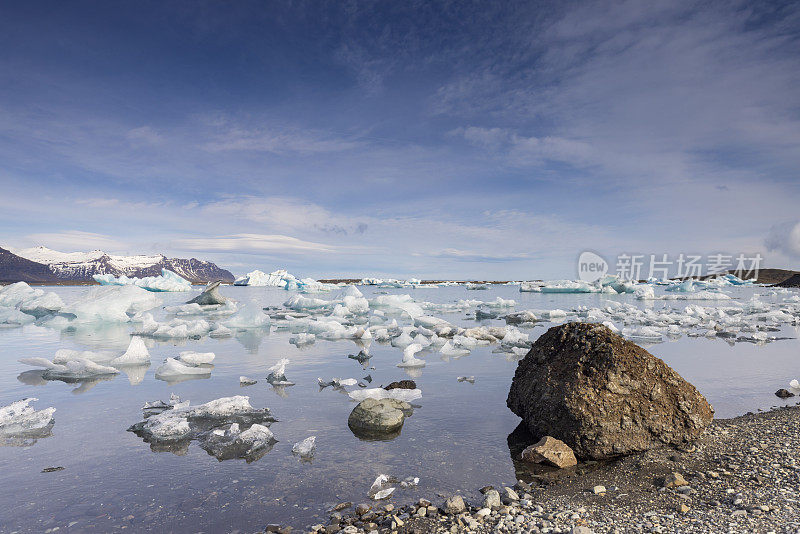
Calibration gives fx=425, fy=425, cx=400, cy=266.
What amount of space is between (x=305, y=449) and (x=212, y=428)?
1.49m

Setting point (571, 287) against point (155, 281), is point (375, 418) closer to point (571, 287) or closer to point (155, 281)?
point (571, 287)

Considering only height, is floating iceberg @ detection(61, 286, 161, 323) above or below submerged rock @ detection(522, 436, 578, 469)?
below

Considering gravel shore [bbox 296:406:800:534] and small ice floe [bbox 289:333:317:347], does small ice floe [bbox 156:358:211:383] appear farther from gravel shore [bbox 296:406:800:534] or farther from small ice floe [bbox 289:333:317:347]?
gravel shore [bbox 296:406:800:534]

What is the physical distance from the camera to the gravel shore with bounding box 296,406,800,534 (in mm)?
2961

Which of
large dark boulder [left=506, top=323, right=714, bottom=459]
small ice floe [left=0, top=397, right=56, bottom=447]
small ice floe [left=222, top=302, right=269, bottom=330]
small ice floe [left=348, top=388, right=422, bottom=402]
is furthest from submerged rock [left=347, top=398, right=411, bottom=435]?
small ice floe [left=222, top=302, right=269, bottom=330]

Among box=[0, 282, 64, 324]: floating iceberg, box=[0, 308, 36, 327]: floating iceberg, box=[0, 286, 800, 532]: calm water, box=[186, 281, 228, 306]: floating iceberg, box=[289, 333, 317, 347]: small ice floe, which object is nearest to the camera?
box=[0, 286, 800, 532]: calm water

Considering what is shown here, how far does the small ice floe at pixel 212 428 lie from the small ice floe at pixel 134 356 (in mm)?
3569

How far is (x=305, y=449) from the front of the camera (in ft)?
14.1

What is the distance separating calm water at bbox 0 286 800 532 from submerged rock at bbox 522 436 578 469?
0.24m

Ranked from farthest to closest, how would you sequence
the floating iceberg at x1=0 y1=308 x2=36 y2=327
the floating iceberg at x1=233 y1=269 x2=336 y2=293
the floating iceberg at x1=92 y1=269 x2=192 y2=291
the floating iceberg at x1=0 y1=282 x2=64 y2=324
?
the floating iceberg at x1=233 y1=269 x2=336 y2=293, the floating iceberg at x1=92 y1=269 x2=192 y2=291, the floating iceberg at x1=0 y1=282 x2=64 y2=324, the floating iceberg at x1=0 y1=308 x2=36 y2=327

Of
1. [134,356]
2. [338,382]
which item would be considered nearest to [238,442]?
[338,382]

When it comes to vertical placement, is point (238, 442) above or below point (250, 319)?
above

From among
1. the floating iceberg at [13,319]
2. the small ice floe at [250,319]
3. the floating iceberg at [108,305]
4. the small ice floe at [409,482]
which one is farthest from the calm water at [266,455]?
the floating iceberg at [13,319]

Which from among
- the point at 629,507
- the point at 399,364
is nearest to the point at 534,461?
the point at 629,507
